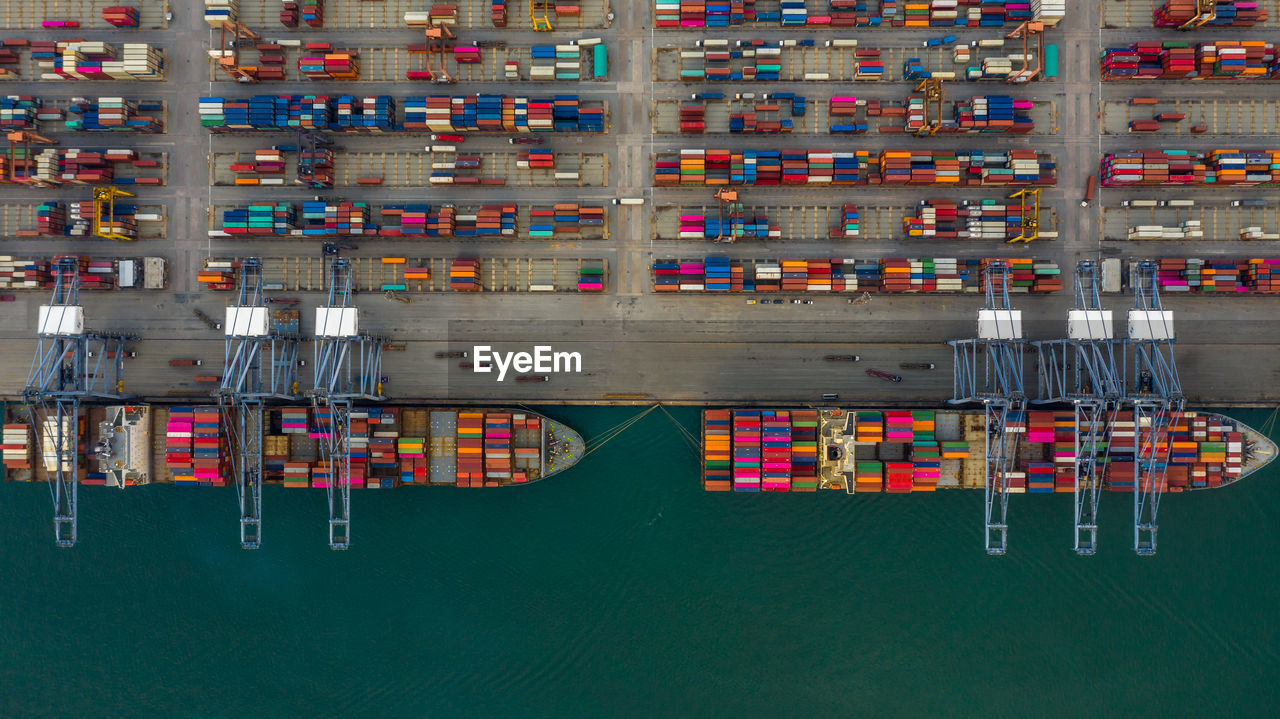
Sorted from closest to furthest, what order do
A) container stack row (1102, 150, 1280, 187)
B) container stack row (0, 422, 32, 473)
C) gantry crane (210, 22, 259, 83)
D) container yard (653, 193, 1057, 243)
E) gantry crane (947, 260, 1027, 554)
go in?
gantry crane (947, 260, 1027, 554)
container stack row (0, 422, 32, 473)
container stack row (1102, 150, 1280, 187)
gantry crane (210, 22, 259, 83)
container yard (653, 193, 1057, 243)

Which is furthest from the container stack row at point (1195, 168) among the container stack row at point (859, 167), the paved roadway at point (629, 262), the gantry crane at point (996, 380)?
the gantry crane at point (996, 380)

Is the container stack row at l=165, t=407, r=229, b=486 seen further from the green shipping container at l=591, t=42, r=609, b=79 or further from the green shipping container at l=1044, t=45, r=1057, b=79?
the green shipping container at l=1044, t=45, r=1057, b=79

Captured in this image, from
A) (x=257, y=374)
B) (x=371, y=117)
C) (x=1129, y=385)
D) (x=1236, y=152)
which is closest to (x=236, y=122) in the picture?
(x=371, y=117)

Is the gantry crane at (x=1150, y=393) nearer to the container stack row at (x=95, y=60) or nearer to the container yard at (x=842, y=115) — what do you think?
the container yard at (x=842, y=115)

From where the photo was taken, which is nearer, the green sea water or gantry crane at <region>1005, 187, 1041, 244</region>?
gantry crane at <region>1005, 187, 1041, 244</region>

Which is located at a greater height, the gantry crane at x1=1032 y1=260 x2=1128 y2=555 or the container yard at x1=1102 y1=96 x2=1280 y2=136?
the container yard at x1=1102 y1=96 x2=1280 y2=136

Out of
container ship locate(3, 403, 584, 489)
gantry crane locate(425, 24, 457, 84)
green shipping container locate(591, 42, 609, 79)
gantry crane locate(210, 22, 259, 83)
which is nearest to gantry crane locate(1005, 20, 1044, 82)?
green shipping container locate(591, 42, 609, 79)

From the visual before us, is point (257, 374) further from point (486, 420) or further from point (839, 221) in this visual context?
point (839, 221)
